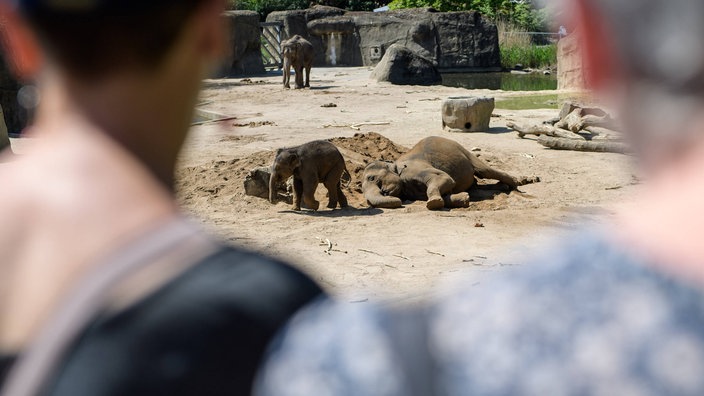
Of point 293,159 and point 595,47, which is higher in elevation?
point 595,47

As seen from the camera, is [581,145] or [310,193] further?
[581,145]

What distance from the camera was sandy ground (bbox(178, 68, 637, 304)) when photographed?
5.23m

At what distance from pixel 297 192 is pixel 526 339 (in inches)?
269

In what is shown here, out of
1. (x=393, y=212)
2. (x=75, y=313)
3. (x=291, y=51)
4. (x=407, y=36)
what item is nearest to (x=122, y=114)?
(x=75, y=313)

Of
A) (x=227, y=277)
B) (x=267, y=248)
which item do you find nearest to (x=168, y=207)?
(x=227, y=277)

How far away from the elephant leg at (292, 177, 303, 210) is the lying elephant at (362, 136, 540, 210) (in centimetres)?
62

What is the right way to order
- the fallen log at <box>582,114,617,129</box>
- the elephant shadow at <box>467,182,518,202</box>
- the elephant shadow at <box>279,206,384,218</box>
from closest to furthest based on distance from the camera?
the elephant shadow at <box>279,206,384,218</box>, the elephant shadow at <box>467,182,518,202</box>, the fallen log at <box>582,114,617,129</box>

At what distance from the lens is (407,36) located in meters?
25.3

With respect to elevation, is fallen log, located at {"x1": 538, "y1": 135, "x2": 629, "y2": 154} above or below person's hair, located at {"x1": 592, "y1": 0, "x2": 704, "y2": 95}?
below

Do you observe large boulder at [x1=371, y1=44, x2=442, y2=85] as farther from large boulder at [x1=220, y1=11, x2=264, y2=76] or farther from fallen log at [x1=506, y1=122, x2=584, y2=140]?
fallen log at [x1=506, y1=122, x2=584, y2=140]

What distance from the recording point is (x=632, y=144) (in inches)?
21.5

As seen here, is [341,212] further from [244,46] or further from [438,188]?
[244,46]

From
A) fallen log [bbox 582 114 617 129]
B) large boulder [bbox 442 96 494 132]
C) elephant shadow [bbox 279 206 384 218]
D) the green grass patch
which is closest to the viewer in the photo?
elephant shadow [bbox 279 206 384 218]

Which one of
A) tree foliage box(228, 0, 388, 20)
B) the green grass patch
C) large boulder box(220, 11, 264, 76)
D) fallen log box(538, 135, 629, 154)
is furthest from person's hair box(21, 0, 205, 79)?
tree foliage box(228, 0, 388, 20)
